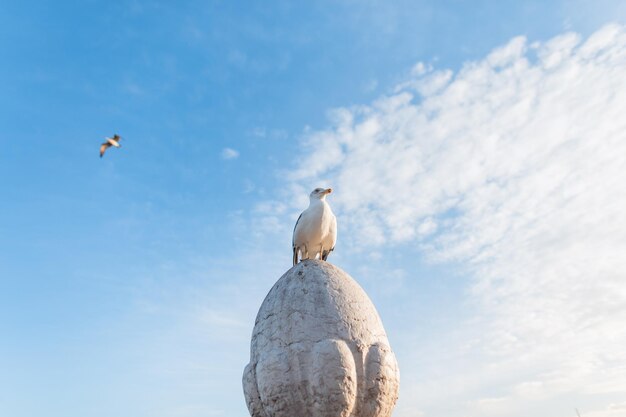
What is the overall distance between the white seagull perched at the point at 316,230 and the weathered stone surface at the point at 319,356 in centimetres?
132

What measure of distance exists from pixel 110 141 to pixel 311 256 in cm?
517

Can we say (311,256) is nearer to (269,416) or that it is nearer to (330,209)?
(330,209)

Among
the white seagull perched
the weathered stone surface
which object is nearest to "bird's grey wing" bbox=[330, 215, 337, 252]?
the white seagull perched

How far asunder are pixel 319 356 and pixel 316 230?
2.82 meters

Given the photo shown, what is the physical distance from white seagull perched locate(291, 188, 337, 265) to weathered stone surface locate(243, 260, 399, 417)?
1317 mm

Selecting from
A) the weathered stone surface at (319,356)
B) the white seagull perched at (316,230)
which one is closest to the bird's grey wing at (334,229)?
the white seagull perched at (316,230)

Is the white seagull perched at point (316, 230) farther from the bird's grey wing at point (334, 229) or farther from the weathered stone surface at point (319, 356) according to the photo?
the weathered stone surface at point (319, 356)

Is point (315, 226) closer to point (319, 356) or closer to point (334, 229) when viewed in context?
point (334, 229)

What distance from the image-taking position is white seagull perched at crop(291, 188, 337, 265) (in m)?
9.41

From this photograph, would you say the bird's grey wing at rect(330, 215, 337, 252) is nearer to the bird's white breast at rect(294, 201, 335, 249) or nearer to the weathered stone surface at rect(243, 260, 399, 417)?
the bird's white breast at rect(294, 201, 335, 249)

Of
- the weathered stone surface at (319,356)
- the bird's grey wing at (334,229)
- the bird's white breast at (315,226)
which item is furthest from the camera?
the bird's grey wing at (334,229)

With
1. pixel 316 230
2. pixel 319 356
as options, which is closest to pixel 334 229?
pixel 316 230

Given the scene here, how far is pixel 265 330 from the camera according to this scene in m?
7.88

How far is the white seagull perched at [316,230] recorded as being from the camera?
30.9 feet
